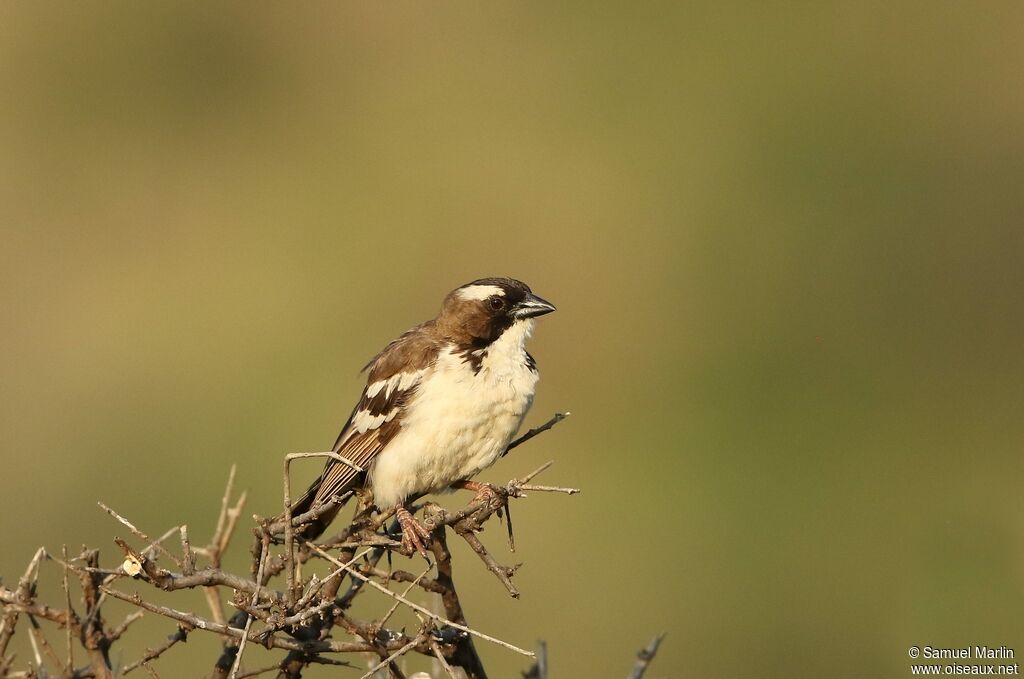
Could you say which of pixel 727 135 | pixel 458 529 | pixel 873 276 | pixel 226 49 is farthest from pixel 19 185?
pixel 458 529

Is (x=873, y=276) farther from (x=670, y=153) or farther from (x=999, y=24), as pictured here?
(x=999, y=24)

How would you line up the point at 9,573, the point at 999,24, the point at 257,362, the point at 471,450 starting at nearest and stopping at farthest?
the point at 471,450 < the point at 9,573 < the point at 257,362 < the point at 999,24

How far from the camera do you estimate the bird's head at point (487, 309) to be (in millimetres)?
5906

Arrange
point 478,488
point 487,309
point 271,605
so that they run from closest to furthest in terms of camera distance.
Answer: point 271,605, point 478,488, point 487,309

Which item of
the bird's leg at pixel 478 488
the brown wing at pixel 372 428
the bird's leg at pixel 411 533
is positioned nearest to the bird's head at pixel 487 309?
the brown wing at pixel 372 428

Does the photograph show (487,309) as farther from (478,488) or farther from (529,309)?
(478,488)

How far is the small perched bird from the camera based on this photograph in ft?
18.3

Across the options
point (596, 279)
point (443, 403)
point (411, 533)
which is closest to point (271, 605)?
point (411, 533)

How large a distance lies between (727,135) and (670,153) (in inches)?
20.2

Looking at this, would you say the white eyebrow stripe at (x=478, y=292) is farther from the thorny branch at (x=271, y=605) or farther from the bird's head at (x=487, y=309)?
the thorny branch at (x=271, y=605)

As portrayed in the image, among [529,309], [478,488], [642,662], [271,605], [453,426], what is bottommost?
[642,662]

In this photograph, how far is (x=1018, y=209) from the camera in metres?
11.8

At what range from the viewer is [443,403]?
566 cm

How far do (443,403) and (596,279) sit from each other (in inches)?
252
